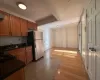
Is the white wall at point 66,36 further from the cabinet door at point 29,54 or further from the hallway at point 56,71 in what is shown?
the cabinet door at point 29,54

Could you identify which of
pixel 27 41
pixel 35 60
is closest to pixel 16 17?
pixel 27 41

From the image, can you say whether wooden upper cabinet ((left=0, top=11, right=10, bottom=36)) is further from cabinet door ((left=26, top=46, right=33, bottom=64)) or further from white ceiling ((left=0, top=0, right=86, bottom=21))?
cabinet door ((left=26, top=46, right=33, bottom=64))

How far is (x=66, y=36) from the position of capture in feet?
29.3

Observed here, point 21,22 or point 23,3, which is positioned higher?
point 23,3

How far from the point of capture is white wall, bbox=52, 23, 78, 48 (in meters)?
8.55

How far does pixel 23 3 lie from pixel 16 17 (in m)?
1.10

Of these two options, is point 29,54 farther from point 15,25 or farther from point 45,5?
point 45,5

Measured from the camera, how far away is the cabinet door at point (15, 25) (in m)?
3.19

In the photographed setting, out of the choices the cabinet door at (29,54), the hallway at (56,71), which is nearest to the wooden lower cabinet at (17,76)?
the hallway at (56,71)

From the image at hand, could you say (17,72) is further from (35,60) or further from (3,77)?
(35,60)

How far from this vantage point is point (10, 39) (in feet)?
11.6

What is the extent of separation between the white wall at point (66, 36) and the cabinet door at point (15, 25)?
586cm

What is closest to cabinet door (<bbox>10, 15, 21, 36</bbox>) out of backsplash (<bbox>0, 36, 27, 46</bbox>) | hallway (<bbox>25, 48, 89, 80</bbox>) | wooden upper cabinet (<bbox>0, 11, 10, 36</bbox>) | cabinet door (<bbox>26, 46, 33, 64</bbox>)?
wooden upper cabinet (<bbox>0, 11, 10, 36</bbox>)

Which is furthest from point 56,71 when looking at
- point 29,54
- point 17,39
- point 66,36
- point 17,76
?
point 66,36
